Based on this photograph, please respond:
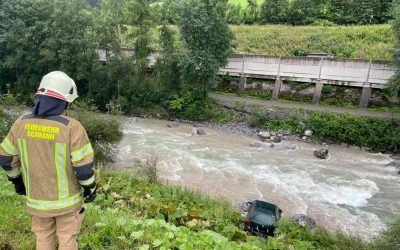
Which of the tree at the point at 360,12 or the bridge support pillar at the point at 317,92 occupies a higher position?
the tree at the point at 360,12

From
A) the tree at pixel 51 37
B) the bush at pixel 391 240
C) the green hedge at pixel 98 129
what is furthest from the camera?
the tree at pixel 51 37

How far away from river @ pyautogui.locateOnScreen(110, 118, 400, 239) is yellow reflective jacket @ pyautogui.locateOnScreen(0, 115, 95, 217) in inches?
364

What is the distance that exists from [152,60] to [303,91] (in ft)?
38.2

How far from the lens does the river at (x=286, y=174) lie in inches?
466

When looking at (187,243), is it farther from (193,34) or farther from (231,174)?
(193,34)

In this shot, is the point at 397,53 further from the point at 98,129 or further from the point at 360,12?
the point at 360,12

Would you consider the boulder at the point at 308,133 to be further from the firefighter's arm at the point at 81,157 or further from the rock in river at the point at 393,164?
the firefighter's arm at the point at 81,157

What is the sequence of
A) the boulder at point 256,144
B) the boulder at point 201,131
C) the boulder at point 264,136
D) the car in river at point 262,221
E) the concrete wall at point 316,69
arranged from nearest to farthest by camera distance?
the car in river at point 262,221 < the boulder at point 256,144 < the boulder at point 264,136 < the boulder at point 201,131 < the concrete wall at point 316,69

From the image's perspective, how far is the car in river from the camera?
8633 mm

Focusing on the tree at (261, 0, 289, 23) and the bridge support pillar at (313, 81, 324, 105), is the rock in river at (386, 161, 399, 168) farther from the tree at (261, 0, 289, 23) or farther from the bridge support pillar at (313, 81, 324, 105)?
the tree at (261, 0, 289, 23)

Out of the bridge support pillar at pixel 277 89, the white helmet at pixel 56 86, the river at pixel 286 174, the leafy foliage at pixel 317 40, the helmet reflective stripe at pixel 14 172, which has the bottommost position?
the river at pixel 286 174

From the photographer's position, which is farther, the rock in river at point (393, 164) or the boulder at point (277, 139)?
the boulder at point (277, 139)

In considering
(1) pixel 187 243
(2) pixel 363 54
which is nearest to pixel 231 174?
(1) pixel 187 243

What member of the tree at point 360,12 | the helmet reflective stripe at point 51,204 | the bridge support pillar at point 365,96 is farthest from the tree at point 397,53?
the helmet reflective stripe at point 51,204
